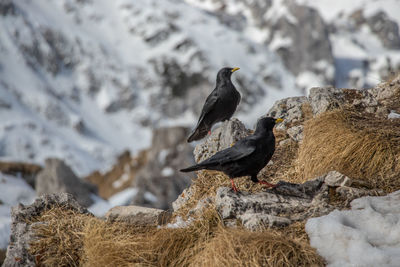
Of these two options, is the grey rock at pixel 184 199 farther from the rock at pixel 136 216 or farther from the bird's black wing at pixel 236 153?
the bird's black wing at pixel 236 153

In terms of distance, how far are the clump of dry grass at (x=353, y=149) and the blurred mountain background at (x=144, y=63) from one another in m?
45.2

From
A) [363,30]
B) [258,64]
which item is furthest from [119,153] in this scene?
[363,30]

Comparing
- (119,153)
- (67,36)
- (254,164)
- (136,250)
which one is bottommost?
(136,250)

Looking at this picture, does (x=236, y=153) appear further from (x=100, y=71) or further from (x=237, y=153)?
(x=100, y=71)

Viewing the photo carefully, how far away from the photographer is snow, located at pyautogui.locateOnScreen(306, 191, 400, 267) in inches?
161

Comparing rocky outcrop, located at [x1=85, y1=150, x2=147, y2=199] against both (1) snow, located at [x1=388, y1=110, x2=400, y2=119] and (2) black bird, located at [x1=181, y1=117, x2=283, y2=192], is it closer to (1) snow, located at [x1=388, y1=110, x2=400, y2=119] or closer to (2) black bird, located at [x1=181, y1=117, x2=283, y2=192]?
(1) snow, located at [x1=388, y1=110, x2=400, y2=119]

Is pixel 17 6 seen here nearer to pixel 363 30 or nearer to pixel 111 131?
pixel 111 131

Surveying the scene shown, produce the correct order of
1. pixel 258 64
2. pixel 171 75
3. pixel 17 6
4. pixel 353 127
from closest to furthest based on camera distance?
pixel 353 127
pixel 17 6
pixel 171 75
pixel 258 64

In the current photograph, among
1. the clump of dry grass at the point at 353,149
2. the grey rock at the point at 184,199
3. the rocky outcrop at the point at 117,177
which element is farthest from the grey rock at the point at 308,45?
the grey rock at the point at 184,199

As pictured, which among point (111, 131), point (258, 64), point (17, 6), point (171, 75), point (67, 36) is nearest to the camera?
point (111, 131)

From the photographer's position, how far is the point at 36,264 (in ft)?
16.6

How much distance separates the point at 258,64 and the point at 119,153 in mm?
63141

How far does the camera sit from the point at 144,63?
119188 millimetres

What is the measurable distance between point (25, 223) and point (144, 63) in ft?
381
